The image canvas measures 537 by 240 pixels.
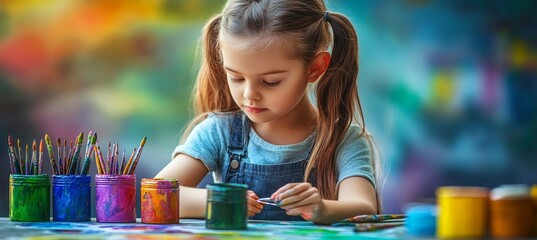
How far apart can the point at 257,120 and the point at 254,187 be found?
0.23 metres

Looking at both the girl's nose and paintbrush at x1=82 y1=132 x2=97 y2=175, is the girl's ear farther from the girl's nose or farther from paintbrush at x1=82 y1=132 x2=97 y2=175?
paintbrush at x1=82 y1=132 x2=97 y2=175

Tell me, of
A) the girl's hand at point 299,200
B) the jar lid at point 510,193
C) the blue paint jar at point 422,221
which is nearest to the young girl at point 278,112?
the girl's hand at point 299,200

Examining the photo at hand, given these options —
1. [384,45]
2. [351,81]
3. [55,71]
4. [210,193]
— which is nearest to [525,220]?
[210,193]

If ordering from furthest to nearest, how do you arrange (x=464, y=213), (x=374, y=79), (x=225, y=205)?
(x=374, y=79) → (x=225, y=205) → (x=464, y=213)

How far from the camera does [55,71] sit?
398 cm

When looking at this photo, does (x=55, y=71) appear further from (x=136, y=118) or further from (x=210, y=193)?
(x=210, y=193)

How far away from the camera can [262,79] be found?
190cm

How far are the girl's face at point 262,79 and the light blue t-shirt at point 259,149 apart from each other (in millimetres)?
172

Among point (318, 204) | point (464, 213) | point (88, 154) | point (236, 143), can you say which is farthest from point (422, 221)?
point (236, 143)

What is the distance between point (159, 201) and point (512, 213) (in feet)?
2.20

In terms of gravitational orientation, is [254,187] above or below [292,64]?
below

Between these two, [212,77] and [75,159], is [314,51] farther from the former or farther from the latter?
[75,159]

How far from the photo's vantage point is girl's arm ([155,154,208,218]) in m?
1.88

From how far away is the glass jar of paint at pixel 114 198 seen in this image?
1.70m
